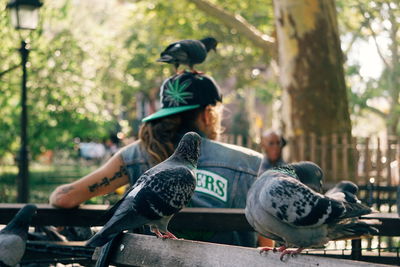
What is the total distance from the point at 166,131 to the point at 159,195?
3.87 feet

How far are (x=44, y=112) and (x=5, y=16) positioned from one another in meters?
3.65

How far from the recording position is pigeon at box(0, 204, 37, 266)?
3.82m

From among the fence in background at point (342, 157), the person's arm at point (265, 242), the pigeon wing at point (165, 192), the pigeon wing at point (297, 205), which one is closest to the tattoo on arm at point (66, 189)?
the person's arm at point (265, 242)

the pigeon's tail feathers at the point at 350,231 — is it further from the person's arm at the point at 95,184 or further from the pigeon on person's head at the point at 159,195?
the person's arm at the point at 95,184

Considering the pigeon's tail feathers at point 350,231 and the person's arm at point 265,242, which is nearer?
the pigeon's tail feathers at point 350,231

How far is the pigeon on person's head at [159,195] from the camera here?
9.74ft

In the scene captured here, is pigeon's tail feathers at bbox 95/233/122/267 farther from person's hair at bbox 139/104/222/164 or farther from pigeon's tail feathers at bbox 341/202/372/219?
person's hair at bbox 139/104/222/164

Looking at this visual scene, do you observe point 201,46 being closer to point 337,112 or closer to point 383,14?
point 337,112

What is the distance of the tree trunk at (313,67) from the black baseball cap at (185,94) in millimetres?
9706

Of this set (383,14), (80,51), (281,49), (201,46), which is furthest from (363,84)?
(201,46)

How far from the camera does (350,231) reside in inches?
113

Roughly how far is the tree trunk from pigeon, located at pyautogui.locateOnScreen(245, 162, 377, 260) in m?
11.0

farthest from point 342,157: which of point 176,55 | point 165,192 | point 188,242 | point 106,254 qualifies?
point 188,242

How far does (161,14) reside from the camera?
870 inches
